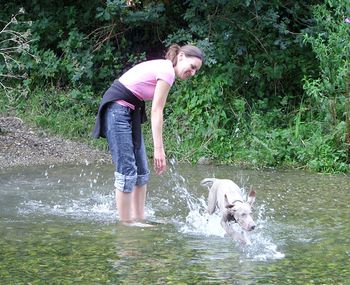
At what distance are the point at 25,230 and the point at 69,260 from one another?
3.32 feet

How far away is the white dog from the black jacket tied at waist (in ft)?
2.53

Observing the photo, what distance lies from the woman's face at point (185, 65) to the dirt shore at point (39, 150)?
12.6ft

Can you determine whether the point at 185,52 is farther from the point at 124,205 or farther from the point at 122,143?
the point at 124,205

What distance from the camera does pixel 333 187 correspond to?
794cm

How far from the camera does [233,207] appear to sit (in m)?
5.45

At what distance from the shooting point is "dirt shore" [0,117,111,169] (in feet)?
30.9

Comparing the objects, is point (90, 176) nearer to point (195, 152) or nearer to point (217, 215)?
point (195, 152)

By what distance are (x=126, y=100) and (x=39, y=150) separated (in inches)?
162

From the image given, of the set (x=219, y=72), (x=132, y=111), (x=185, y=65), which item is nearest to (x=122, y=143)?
(x=132, y=111)

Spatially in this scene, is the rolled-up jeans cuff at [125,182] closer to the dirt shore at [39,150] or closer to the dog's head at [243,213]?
the dog's head at [243,213]

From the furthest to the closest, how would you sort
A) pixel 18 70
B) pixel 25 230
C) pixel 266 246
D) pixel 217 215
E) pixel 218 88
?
pixel 18 70, pixel 218 88, pixel 217 215, pixel 25 230, pixel 266 246

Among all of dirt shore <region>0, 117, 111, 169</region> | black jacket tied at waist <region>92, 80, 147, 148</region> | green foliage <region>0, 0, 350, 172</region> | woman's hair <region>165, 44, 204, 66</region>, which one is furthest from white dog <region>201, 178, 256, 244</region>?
dirt shore <region>0, 117, 111, 169</region>

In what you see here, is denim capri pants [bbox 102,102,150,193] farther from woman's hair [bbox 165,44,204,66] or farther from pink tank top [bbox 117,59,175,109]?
woman's hair [bbox 165,44,204,66]

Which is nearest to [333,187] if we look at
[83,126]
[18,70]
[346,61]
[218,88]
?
[346,61]
